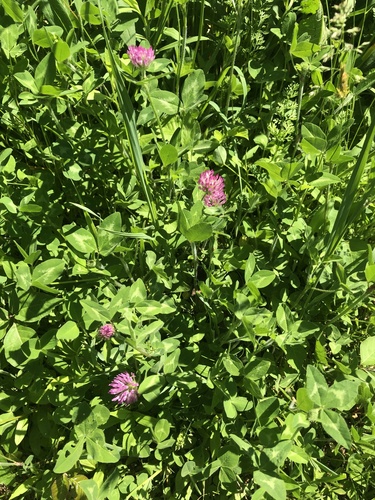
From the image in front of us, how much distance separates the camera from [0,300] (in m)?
1.54

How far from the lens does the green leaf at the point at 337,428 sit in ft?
4.09

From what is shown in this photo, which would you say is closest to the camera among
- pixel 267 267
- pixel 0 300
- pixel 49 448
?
pixel 0 300

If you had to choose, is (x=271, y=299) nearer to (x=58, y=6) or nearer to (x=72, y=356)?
(x=72, y=356)

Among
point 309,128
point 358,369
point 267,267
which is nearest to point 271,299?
point 267,267

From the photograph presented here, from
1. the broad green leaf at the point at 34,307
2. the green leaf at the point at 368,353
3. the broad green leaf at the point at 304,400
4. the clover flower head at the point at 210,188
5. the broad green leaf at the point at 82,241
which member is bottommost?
the green leaf at the point at 368,353

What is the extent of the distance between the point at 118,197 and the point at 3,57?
0.59m

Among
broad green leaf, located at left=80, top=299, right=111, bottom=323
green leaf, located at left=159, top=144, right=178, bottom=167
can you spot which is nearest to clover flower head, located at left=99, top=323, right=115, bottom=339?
broad green leaf, located at left=80, top=299, right=111, bottom=323

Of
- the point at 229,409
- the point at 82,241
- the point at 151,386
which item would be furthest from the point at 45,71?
the point at 229,409

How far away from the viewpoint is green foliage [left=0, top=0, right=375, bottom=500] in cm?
137

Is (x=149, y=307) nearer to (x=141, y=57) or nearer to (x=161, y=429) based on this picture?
(x=161, y=429)

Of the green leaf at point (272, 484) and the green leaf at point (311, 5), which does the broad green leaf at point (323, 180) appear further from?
the green leaf at point (272, 484)

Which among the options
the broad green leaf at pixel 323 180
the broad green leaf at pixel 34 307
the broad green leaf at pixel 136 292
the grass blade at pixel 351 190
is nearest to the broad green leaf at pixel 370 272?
the grass blade at pixel 351 190

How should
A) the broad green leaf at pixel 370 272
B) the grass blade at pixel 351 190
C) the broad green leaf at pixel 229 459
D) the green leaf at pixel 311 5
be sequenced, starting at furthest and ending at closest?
the green leaf at pixel 311 5
the broad green leaf at pixel 229 459
the broad green leaf at pixel 370 272
the grass blade at pixel 351 190

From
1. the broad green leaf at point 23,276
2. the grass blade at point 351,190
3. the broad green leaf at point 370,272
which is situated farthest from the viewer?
the broad green leaf at point 23,276
